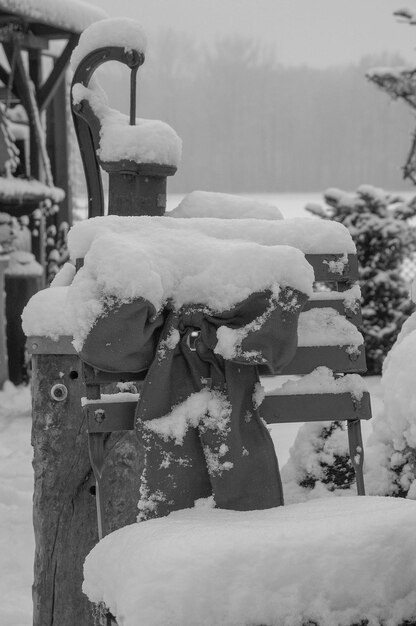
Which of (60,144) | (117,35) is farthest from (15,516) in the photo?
(60,144)

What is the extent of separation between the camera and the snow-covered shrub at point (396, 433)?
8.61ft

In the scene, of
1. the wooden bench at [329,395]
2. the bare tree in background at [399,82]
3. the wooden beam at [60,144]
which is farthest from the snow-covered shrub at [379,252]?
the wooden bench at [329,395]

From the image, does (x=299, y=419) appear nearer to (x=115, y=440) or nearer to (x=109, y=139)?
(x=115, y=440)

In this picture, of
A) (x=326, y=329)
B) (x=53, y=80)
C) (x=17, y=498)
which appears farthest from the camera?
(x=53, y=80)

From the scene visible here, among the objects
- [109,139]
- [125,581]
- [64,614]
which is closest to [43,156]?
[109,139]

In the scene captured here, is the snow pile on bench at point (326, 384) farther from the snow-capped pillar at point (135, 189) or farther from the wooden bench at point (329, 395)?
the snow-capped pillar at point (135, 189)

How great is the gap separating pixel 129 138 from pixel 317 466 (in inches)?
45.7

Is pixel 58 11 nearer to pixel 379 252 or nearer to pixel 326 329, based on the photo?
pixel 379 252

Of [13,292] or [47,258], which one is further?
[47,258]

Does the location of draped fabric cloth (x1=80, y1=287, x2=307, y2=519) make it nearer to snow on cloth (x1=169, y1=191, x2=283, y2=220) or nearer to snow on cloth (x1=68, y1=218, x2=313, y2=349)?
snow on cloth (x1=68, y1=218, x2=313, y2=349)

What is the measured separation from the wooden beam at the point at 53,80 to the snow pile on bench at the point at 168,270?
6033mm

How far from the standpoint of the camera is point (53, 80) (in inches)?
313

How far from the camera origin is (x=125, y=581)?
1.64 meters

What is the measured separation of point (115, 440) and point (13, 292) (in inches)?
206
